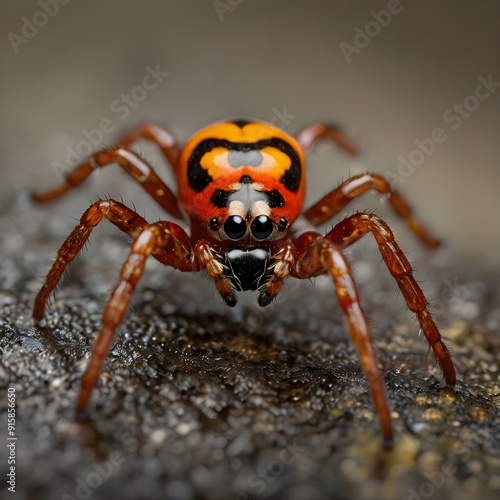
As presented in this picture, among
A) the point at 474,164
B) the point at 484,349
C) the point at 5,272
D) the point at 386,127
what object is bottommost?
the point at 484,349

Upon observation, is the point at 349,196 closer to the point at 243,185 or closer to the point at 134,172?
the point at 243,185

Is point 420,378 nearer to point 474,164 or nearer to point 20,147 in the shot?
point 474,164

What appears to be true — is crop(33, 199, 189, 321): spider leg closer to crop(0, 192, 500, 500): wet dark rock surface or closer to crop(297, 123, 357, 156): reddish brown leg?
crop(0, 192, 500, 500): wet dark rock surface

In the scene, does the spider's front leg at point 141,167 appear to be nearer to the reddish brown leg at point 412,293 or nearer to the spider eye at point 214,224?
the spider eye at point 214,224

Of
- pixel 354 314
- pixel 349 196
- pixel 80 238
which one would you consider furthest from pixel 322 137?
pixel 354 314

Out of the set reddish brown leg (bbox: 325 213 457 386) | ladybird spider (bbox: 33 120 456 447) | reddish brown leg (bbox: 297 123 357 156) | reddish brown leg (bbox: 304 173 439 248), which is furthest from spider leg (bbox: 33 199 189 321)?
reddish brown leg (bbox: 297 123 357 156)

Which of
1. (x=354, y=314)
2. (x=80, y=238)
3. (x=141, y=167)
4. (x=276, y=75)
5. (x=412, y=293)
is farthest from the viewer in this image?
(x=276, y=75)

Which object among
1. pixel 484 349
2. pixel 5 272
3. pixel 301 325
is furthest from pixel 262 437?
pixel 5 272

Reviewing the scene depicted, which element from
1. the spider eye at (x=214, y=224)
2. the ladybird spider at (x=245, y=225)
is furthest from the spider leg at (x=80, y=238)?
the spider eye at (x=214, y=224)
